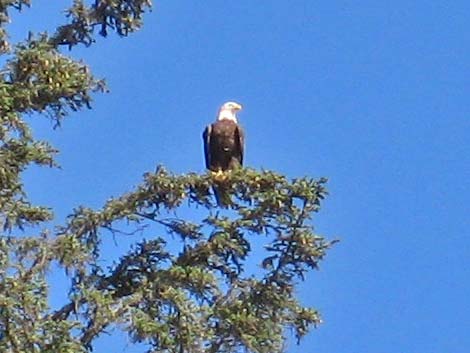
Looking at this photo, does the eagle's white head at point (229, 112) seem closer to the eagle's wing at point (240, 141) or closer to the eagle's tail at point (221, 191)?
the eagle's wing at point (240, 141)

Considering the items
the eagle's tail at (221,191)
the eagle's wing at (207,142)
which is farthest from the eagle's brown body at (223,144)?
the eagle's tail at (221,191)

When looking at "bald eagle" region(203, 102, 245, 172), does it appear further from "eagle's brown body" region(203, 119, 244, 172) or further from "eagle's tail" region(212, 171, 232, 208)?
"eagle's tail" region(212, 171, 232, 208)

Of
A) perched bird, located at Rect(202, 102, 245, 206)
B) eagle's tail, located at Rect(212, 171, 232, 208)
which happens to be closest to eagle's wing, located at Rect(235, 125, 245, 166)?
perched bird, located at Rect(202, 102, 245, 206)

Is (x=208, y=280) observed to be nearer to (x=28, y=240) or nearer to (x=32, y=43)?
(x=28, y=240)

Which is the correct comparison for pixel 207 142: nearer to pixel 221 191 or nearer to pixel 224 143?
pixel 224 143

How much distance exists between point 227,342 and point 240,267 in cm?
84

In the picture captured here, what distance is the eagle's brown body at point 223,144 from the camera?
1648 centimetres

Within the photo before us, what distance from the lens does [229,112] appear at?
1778cm

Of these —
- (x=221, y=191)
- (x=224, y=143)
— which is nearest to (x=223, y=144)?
(x=224, y=143)

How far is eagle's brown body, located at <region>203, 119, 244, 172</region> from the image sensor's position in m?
16.5

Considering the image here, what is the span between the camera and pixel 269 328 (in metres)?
11.7

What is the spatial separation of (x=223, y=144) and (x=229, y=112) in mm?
1051

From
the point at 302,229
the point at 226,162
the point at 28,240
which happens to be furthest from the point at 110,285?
the point at 226,162

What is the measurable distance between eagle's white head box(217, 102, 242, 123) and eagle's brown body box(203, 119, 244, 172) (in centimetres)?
18
